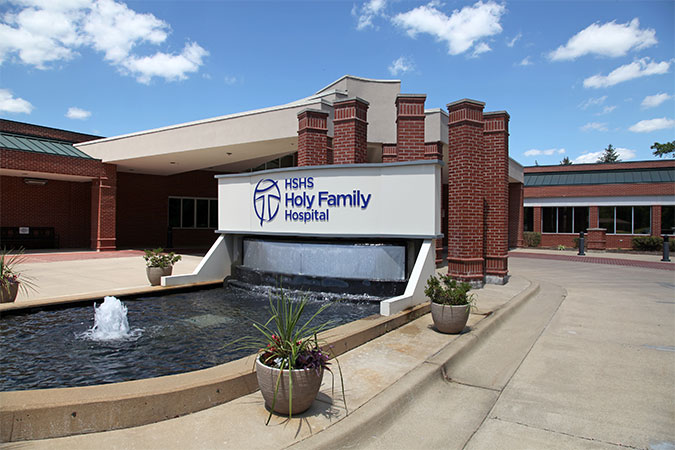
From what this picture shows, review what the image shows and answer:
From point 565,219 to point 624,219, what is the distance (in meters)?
3.47

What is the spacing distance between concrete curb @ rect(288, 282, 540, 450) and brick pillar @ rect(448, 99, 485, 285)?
4.13 meters

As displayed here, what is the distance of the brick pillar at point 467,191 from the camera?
10.3 meters

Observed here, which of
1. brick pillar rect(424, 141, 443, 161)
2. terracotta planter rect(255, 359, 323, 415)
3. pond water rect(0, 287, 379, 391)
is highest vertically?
brick pillar rect(424, 141, 443, 161)

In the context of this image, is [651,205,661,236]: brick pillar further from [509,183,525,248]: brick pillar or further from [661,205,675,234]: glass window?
[509,183,525,248]: brick pillar

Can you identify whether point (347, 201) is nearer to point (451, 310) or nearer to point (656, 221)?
point (451, 310)

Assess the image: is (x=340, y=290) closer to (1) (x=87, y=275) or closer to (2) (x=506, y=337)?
(2) (x=506, y=337)

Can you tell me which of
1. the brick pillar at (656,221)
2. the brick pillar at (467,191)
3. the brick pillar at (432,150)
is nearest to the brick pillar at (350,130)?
the brick pillar at (467,191)

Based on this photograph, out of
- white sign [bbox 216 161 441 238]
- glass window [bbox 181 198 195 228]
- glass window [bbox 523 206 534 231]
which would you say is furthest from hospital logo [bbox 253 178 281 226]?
glass window [bbox 523 206 534 231]

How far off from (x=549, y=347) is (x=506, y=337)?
68cm

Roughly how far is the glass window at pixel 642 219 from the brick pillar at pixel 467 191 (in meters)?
23.3

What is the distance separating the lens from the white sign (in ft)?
28.9

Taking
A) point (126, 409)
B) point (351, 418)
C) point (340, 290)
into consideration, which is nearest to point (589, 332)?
point (340, 290)

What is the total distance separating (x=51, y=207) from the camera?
22062 mm

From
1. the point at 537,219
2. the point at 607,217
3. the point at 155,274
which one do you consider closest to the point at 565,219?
the point at 537,219
